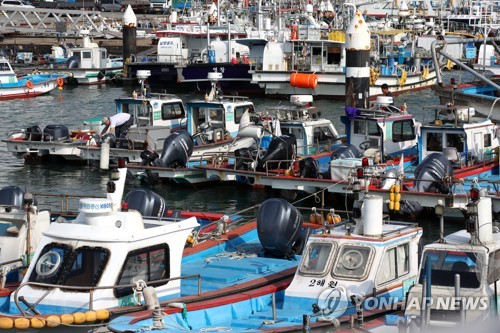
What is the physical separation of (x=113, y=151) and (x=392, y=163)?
986 cm

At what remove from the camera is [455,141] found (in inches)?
1260

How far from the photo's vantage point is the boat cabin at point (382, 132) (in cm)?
3381

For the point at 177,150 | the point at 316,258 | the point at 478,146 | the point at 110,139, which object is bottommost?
the point at 110,139

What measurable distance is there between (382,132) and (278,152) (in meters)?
3.12

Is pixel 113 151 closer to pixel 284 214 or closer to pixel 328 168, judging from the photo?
pixel 328 168

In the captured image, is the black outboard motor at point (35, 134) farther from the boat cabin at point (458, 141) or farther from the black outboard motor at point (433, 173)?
the black outboard motor at point (433, 173)

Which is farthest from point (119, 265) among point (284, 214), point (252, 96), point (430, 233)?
point (252, 96)

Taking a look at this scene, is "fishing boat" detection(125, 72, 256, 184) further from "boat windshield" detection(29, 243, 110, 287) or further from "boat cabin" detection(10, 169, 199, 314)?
"boat windshield" detection(29, 243, 110, 287)

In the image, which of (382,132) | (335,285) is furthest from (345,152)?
(335,285)

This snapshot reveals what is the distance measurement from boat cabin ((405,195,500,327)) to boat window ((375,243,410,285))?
0.95 metres

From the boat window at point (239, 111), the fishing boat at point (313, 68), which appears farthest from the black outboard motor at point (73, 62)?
the boat window at point (239, 111)

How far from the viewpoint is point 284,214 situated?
64.4ft

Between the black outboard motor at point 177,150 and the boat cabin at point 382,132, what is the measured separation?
15.5ft

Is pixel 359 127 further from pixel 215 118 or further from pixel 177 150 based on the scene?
pixel 215 118
